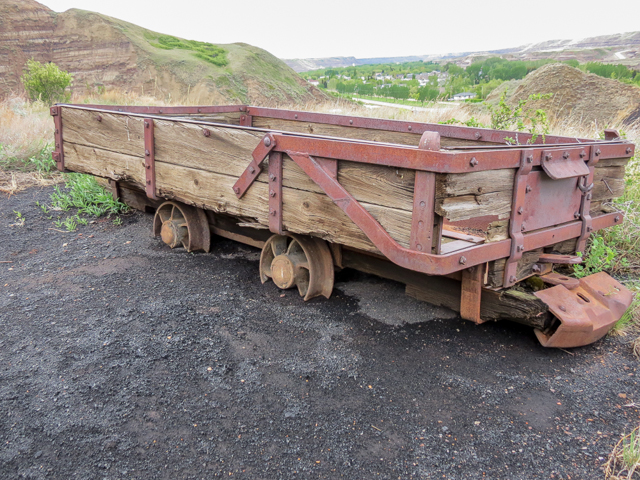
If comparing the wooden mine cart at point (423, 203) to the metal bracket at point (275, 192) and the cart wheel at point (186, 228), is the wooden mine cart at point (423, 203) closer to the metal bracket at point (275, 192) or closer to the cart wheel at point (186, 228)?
the metal bracket at point (275, 192)

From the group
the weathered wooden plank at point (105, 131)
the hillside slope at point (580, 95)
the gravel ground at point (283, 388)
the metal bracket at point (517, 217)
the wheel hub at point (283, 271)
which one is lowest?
the gravel ground at point (283, 388)

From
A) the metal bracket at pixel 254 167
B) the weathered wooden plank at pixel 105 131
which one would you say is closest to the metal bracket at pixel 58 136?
the weathered wooden plank at pixel 105 131

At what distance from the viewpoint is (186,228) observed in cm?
459

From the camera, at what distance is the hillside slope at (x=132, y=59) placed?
1909 cm

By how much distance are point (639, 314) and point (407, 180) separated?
2.03 meters

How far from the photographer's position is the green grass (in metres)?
5.46

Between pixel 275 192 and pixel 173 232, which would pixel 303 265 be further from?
pixel 173 232

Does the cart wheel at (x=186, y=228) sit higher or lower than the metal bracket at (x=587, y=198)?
lower

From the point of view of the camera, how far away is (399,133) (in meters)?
4.37

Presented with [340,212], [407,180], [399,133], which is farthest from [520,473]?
[399,133]

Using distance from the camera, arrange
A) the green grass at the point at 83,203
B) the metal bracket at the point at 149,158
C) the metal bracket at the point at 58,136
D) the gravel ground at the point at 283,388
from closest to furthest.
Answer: the gravel ground at the point at 283,388 < the metal bracket at the point at 149,158 < the metal bracket at the point at 58,136 < the green grass at the point at 83,203

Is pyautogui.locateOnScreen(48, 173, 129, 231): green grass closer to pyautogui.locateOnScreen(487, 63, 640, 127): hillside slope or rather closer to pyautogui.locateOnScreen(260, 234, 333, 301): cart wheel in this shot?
pyautogui.locateOnScreen(260, 234, 333, 301): cart wheel

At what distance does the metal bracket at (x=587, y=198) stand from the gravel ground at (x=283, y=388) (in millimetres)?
661

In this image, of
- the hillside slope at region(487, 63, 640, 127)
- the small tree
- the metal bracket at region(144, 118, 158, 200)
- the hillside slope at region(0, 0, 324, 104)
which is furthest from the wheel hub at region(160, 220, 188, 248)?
the hillside slope at region(0, 0, 324, 104)
